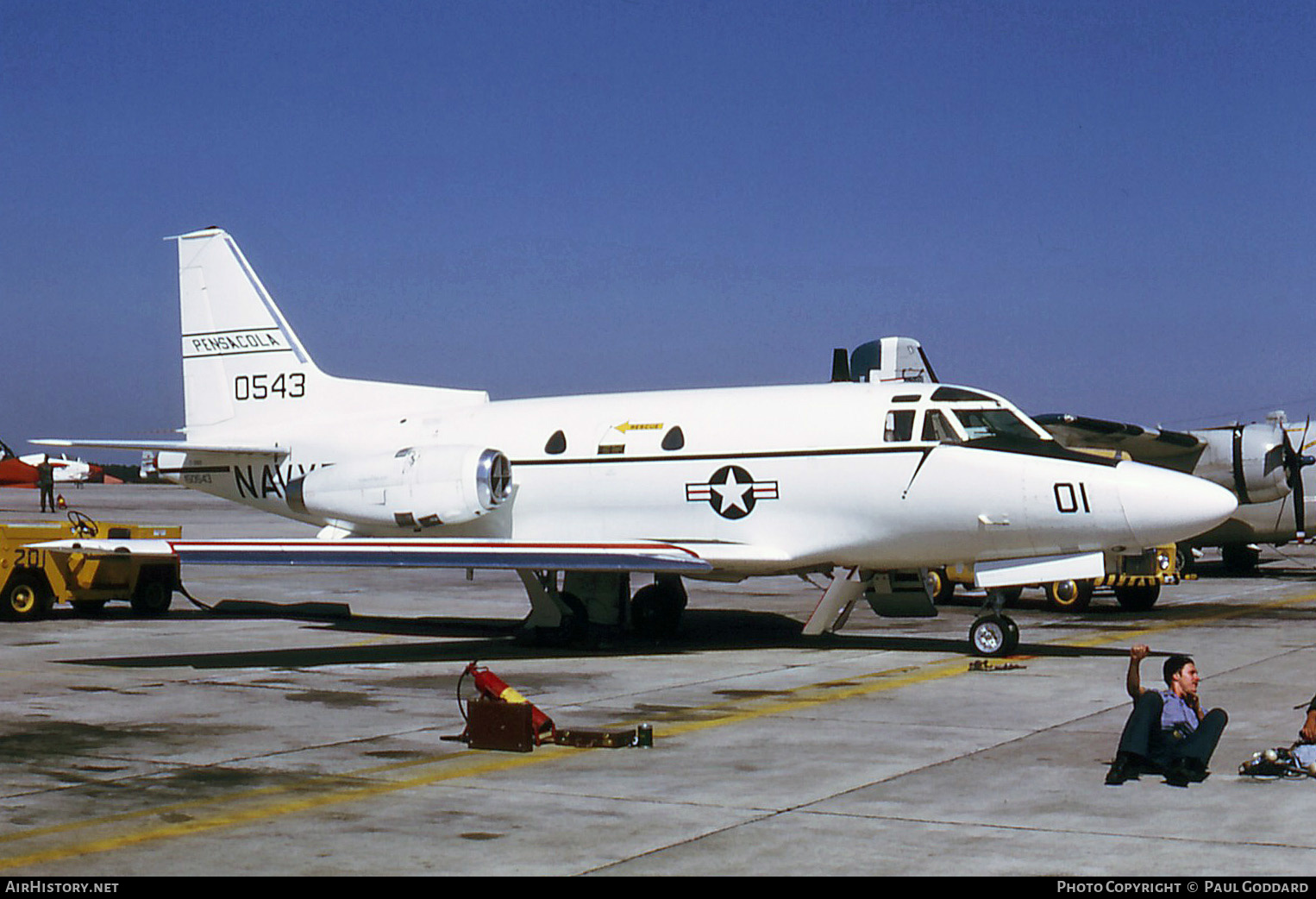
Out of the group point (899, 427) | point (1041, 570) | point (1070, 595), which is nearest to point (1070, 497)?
point (1041, 570)

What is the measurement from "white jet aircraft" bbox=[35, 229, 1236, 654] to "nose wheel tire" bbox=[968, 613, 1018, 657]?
0.02 meters

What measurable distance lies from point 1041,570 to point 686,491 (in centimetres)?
471

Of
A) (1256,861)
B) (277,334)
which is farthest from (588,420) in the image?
(1256,861)

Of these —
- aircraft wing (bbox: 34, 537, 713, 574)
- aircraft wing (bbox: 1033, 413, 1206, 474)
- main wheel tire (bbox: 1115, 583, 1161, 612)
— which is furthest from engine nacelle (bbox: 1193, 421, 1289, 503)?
aircraft wing (bbox: 34, 537, 713, 574)

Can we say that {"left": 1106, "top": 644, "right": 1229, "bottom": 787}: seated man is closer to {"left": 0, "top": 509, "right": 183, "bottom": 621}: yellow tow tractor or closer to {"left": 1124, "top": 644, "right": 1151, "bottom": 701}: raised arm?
{"left": 1124, "top": 644, "right": 1151, "bottom": 701}: raised arm

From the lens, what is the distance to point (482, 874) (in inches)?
289

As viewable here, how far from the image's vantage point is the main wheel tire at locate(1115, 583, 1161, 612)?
1027 inches

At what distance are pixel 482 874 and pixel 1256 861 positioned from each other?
4064 millimetres

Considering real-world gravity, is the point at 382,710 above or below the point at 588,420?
below

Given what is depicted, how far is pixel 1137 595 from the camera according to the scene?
26.1m

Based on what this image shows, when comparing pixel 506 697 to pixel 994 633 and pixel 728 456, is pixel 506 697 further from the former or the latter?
pixel 994 633

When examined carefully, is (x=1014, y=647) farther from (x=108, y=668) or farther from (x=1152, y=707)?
(x=108, y=668)

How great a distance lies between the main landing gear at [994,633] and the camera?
1756cm

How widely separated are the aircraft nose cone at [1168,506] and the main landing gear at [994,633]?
6.67ft
